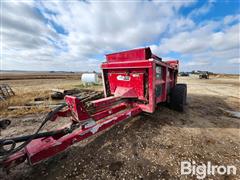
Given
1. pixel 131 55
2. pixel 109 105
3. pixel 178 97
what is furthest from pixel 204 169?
pixel 131 55

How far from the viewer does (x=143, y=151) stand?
243 cm

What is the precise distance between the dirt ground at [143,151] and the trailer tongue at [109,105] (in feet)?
1.53

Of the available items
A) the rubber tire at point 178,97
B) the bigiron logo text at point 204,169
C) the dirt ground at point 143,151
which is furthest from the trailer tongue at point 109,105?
the bigiron logo text at point 204,169

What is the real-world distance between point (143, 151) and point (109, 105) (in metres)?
1.21

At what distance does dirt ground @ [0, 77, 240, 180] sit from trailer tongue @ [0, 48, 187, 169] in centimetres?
47

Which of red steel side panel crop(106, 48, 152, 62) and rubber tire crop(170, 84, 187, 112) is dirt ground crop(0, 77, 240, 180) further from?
red steel side panel crop(106, 48, 152, 62)

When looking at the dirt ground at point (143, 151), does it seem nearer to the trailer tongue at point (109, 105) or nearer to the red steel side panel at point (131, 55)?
the trailer tongue at point (109, 105)

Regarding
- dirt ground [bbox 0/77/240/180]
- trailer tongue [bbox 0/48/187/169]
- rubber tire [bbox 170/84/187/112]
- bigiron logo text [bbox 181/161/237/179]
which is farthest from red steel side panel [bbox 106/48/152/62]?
bigiron logo text [bbox 181/161/237/179]

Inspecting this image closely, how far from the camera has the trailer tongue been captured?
1667 mm

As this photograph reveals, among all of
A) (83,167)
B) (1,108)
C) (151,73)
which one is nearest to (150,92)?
(151,73)

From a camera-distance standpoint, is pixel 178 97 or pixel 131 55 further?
pixel 178 97

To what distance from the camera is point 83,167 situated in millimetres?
2074

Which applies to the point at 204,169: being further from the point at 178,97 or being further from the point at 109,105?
the point at 178,97

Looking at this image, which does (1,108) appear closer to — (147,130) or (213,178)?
(147,130)
